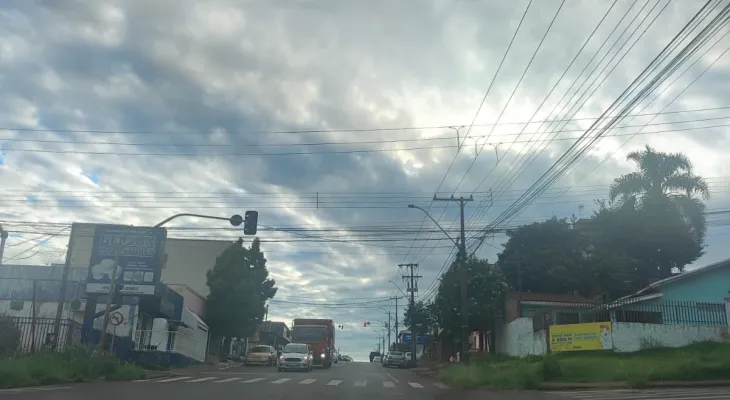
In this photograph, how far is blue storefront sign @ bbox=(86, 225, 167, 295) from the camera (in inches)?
1325

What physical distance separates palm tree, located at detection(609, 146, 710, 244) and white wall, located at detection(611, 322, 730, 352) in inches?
899

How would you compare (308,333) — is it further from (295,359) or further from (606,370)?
(606,370)

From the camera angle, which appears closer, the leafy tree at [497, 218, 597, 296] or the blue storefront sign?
the blue storefront sign

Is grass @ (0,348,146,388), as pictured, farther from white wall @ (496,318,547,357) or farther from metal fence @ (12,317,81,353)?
white wall @ (496,318,547,357)

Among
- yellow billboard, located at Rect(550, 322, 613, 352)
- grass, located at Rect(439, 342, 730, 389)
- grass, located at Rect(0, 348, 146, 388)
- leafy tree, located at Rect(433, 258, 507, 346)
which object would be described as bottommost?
grass, located at Rect(0, 348, 146, 388)

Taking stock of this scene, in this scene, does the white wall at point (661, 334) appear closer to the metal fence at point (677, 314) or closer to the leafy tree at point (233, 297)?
the metal fence at point (677, 314)

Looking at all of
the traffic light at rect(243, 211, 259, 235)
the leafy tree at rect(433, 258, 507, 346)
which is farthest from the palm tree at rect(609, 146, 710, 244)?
the traffic light at rect(243, 211, 259, 235)

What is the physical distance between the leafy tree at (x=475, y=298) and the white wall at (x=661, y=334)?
16.6 meters

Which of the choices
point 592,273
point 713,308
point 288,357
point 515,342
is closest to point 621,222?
point 592,273

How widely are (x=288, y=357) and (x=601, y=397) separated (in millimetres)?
23505

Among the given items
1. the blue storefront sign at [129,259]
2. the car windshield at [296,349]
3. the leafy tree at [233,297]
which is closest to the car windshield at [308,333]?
the car windshield at [296,349]

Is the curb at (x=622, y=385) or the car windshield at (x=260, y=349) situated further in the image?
the car windshield at (x=260, y=349)

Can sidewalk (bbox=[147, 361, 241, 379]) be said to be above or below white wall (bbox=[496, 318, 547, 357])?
below

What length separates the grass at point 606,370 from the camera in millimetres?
21188
